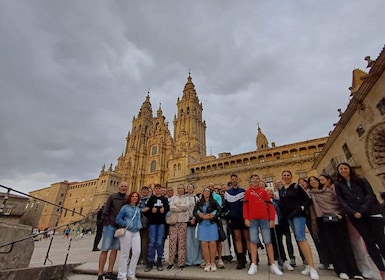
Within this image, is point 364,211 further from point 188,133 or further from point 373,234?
point 188,133

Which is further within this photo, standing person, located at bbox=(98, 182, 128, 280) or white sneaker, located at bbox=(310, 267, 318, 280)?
standing person, located at bbox=(98, 182, 128, 280)

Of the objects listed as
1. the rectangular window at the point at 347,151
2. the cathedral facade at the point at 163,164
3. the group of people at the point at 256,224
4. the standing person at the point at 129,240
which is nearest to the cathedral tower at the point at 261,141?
the cathedral facade at the point at 163,164

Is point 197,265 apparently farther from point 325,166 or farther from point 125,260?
point 325,166

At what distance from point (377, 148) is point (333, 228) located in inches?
315

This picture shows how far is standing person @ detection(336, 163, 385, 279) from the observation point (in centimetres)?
336

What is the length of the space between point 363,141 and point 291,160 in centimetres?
1447

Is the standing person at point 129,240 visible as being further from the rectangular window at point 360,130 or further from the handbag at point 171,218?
the rectangular window at point 360,130

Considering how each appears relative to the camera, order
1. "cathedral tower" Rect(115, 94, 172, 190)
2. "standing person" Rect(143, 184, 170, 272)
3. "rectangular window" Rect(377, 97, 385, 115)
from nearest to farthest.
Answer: "standing person" Rect(143, 184, 170, 272)
"rectangular window" Rect(377, 97, 385, 115)
"cathedral tower" Rect(115, 94, 172, 190)

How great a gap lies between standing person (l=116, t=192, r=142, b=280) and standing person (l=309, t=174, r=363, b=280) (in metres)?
3.89

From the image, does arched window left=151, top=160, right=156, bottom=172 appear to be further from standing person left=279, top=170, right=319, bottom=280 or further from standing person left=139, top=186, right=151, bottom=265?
standing person left=279, top=170, right=319, bottom=280

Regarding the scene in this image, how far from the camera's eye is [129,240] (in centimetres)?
400

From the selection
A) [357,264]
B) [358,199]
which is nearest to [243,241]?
[357,264]

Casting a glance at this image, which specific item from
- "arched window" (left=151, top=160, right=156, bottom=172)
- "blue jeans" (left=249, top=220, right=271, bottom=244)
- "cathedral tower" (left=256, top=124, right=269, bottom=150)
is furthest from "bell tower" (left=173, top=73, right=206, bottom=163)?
"blue jeans" (left=249, top=220, right=271, bottom=244)

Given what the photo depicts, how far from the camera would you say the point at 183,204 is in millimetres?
4906
